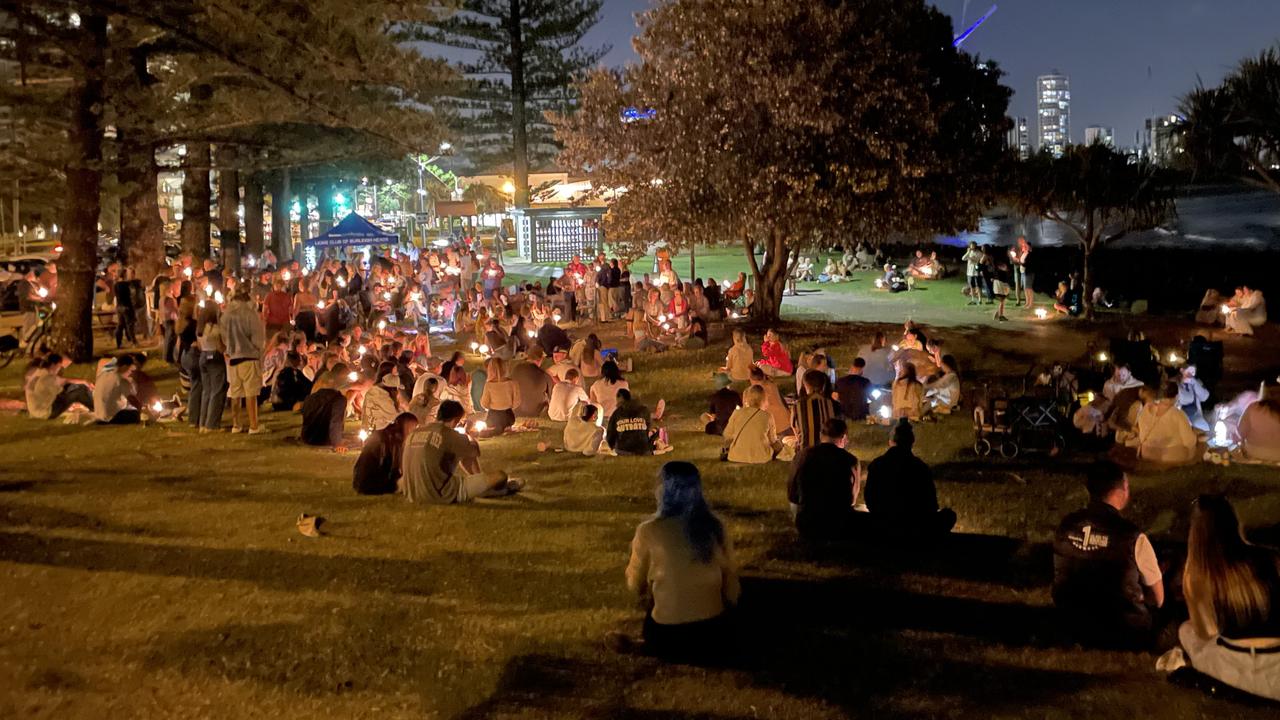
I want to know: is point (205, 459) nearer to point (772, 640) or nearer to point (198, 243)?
point (772, 640)

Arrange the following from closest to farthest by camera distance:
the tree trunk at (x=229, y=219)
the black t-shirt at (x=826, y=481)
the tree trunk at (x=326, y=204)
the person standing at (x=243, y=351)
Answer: the black t-shirt at (x=826, y=481) < the person standing at (x=243, y=351) < the tree trunk at (x=229, y=219) < the tree trunk at (x=326, y=204)

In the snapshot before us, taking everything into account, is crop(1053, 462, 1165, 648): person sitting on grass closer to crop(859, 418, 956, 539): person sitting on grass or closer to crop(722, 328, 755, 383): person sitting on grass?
crop(859, 418, 956, 539): person sitting on grass

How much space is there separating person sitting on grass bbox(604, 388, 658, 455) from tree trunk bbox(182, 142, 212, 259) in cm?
1845

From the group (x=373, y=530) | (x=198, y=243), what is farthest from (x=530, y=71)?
(x=373, y=530)

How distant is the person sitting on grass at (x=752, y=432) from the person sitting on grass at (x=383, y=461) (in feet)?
11.1

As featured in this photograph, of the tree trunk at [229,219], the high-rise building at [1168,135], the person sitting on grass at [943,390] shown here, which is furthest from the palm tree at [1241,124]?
the tree trunk at [229,219]

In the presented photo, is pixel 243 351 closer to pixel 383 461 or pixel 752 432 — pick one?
pixel 383 461

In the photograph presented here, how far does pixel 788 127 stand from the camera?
19672 mm

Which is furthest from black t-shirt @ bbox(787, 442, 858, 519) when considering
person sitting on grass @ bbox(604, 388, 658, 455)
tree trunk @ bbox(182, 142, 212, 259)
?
tree trunk @ bbox(182, 142, 212, 259)

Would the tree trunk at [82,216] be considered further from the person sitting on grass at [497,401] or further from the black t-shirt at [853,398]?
the black t-shirt at [853,398]

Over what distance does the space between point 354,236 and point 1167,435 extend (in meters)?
21.5

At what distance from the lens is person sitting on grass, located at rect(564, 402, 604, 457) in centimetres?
1220

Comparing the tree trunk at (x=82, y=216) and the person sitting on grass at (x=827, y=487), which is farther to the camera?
the tree trunk at (x=82, y=216)

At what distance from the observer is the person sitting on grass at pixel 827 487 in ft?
27.2
